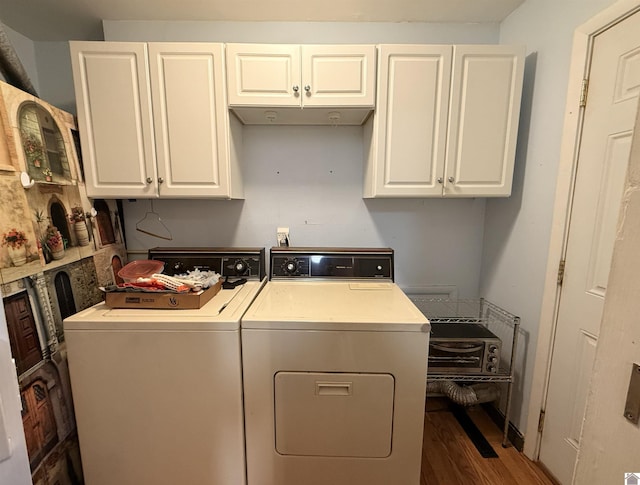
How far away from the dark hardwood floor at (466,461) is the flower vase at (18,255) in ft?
7.24

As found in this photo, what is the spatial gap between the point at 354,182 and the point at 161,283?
4.40ft

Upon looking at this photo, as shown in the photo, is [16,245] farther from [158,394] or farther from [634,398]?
[634,398]

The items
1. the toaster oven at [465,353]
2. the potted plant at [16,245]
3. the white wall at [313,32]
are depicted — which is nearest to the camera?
the potted plant at [16,245]

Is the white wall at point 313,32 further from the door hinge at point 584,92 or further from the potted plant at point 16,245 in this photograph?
the potted plant at point 16,245

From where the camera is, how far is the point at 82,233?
4.90 feet

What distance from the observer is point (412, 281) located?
2041mm

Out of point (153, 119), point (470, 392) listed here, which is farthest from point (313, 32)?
point (470, 392)

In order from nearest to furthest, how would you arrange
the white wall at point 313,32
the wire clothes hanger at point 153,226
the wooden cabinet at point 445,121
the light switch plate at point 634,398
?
1. the light switch plate at point 634,398
2. the wooden cabinet at point 445,121
3. the white wall at point 313,32
4. the wire clothes hanger at point 153,226

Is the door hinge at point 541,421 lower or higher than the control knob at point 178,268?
lower

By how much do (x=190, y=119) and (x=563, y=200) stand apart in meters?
2.00

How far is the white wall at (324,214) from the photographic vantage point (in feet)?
6.21

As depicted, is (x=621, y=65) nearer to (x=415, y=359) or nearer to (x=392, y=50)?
(x=392, y=50)

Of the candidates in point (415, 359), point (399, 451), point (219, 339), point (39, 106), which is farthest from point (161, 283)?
point (399, 451)

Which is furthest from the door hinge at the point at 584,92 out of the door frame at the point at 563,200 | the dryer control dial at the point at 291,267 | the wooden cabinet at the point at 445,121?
the dryer control dial at the point at 291,267
